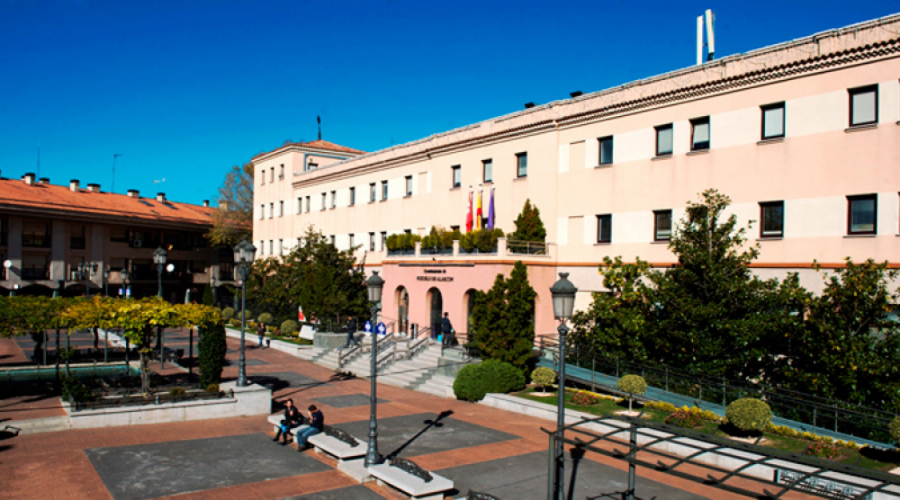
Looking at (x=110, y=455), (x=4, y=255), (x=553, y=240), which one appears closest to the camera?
(x=110, y=455)

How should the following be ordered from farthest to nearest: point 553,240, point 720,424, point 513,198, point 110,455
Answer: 1. point 513,198
2. point 553,240
3. point 720,424
4. point 110,455

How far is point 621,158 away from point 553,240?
4.97m

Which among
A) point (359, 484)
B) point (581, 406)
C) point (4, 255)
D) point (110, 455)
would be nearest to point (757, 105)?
point (581, 406)

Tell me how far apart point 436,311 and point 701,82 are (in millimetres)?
15925

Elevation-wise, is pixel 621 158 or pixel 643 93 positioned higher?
pixel 643 93

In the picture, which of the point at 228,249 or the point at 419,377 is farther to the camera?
the point at 228,249

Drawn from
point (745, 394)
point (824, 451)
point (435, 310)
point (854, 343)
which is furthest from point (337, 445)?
point (435, 310)

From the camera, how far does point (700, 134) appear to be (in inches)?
979

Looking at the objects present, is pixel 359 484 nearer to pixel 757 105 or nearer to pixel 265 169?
pixel 757 105

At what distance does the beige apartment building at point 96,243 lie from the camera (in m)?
52.7

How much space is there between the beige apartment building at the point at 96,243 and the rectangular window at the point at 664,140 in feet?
128

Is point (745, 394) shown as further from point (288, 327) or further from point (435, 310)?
point (288, 327)

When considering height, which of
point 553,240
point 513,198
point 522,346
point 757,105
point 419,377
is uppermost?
point 757,105

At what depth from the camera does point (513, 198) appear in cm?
3200
